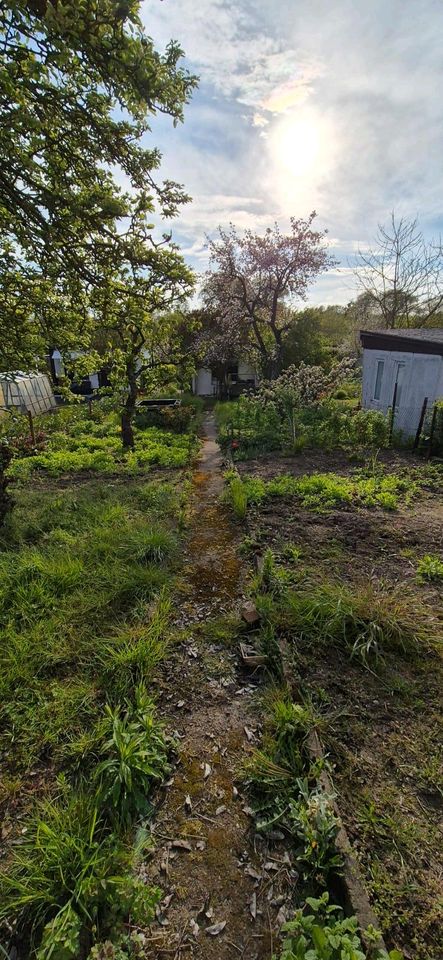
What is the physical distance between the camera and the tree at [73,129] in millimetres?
2789

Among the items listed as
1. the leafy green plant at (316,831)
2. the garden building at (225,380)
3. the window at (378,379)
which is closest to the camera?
the leafy green plant at (316,831)

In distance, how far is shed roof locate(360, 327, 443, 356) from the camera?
10.6 m

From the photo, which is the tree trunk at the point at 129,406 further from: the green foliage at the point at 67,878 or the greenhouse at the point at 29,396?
the green foliage at the point at 67,878

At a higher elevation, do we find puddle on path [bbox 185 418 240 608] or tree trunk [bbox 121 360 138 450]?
tree trunk [bbox 121 360 138 450]

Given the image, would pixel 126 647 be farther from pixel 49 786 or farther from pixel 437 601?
pixel 437 601

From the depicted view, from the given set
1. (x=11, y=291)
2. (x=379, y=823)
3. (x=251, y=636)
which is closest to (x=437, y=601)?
(x=251, y=636)

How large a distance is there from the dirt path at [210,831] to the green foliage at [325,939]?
0.23 m

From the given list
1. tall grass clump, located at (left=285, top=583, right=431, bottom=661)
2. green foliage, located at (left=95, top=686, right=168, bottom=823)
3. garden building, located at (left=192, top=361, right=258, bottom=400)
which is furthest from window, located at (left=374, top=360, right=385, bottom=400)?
green foliage, located at (left=95, top=686, right=168, bottom=823)

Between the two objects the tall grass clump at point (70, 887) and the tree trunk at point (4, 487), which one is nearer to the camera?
the tall grass clump at point (70, 887)

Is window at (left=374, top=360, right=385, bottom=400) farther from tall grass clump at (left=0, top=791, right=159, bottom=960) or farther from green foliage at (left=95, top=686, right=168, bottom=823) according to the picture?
tall grass clump at (left=0, top=791, right=159, bottom=960)

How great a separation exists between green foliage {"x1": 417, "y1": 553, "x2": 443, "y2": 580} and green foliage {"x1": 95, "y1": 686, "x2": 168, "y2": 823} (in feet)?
10.9

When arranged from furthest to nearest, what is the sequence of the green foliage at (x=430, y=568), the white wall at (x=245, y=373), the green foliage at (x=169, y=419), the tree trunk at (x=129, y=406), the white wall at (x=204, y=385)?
the white wall at (x=204, y=385), the white wall at (x=245, y=373), the green foliage at (x=169, y=419), the tree trunk at (x=129, y=406), the green foliage at (x=430, y=568)

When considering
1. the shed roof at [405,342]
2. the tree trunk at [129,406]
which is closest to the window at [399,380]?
the shed roof at [405,342]

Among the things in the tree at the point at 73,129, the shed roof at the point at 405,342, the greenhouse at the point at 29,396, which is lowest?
the greenhouse at the point at 29,396
